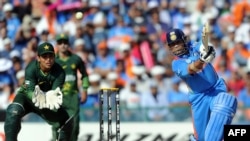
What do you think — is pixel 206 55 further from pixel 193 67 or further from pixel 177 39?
pixel 177 39

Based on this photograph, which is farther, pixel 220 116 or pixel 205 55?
A: pixel 220 116

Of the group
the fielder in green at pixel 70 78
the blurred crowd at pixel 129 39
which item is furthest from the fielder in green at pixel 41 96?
the blurred crowd at pixel 129 39

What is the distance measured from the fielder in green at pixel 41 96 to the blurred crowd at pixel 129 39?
4.63m

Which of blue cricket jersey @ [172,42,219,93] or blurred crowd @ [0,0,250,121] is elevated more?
blurred crowd @ [0,0,250,121]

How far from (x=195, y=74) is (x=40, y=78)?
254 cm

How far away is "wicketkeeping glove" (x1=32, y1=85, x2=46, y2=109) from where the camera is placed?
11195 mm

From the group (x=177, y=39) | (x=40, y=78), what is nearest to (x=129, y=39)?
(x=40, y=78)

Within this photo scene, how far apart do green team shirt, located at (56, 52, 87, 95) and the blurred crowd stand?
7.19 ft

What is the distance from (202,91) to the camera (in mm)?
10578

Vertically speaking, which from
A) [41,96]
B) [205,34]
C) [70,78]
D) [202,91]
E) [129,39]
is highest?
[129,39]

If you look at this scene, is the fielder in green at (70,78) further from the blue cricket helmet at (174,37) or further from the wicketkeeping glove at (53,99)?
the blue cricket helmet at (174,37)

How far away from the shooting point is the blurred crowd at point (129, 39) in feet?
55.6

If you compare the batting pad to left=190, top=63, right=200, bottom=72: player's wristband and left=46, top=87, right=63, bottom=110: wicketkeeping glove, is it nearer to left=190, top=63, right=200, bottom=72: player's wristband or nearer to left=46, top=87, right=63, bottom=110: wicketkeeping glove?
left=190, top=63, right=200, bottom=72: player's wristband

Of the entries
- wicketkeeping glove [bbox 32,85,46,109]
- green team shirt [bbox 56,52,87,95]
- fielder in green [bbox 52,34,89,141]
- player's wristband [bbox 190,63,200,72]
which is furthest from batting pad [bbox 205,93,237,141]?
green team shirt [bbox 56,52,87,95]
